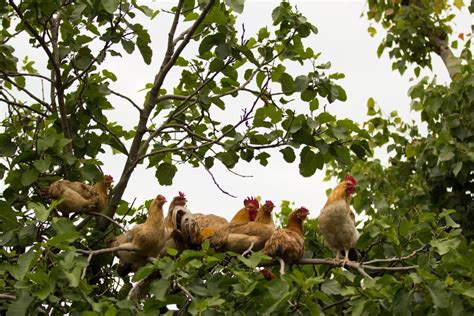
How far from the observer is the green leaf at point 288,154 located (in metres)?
Result: 6.44

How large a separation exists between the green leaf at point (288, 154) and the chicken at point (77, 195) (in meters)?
1.42

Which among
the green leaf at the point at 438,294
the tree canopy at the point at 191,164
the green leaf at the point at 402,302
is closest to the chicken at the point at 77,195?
the tree canopy at the point at 191,164

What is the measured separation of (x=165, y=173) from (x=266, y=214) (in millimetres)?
1139

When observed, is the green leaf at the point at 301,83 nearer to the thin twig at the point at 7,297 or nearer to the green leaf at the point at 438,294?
the green leaf at the point at 438,294

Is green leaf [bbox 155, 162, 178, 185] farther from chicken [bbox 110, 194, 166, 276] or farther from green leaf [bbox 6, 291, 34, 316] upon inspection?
green leaf [bbox 6, 291, 34, 316]

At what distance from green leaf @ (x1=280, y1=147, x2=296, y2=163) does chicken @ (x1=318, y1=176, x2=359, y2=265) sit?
508mm

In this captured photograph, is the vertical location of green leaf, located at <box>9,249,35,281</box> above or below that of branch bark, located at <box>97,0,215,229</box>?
below

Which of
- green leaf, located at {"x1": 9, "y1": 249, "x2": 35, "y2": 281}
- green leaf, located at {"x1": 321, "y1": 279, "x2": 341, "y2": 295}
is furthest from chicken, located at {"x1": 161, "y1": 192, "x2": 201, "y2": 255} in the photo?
green leaf, located at {"x1": 9, "y1": 249, "x2": 35, "y2": 281}

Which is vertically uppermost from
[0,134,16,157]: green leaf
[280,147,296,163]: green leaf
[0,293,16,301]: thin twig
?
[0,134,16,157]: green leaf

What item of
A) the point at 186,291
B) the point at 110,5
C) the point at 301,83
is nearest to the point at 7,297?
the point at 186,291

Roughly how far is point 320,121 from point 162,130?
1660mm

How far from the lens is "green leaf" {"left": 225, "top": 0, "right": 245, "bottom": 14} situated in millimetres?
5602

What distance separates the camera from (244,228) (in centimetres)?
649

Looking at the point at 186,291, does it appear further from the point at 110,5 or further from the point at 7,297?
the point at 110,5
